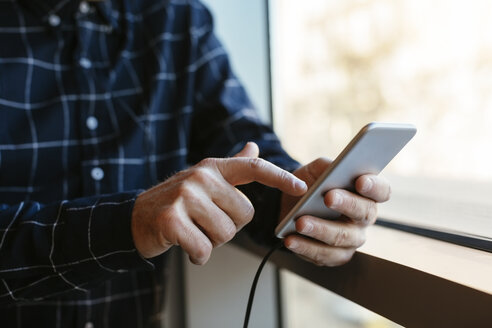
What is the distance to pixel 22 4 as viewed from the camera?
88 cm

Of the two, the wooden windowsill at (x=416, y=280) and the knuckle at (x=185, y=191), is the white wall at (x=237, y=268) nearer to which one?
the wooden windowsill at (x=416, y=280)

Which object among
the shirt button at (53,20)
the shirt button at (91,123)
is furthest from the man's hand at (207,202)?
the shirt button at (53,20)

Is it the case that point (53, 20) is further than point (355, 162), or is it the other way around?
point (53, 20)

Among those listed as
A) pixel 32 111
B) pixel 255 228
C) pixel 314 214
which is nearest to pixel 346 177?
pixel 314 214

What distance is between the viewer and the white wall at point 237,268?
113cm

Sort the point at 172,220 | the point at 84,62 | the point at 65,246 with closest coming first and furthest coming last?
the point at 172,220
the point at 65,246
the point at 84,62

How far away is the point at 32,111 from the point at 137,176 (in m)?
0.23

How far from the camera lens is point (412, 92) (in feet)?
2.55

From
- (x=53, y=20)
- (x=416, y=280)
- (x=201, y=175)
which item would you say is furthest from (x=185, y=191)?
(x=53, y=20)

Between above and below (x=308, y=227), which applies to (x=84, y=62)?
above

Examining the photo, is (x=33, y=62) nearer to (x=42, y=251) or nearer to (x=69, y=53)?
(x=69, y=53)

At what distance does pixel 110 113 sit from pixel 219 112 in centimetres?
22

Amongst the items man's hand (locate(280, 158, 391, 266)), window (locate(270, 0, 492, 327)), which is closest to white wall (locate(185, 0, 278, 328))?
window (locate(270, 0, 492, 327))

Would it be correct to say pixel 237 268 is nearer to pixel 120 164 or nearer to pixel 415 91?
pixel 120 164
